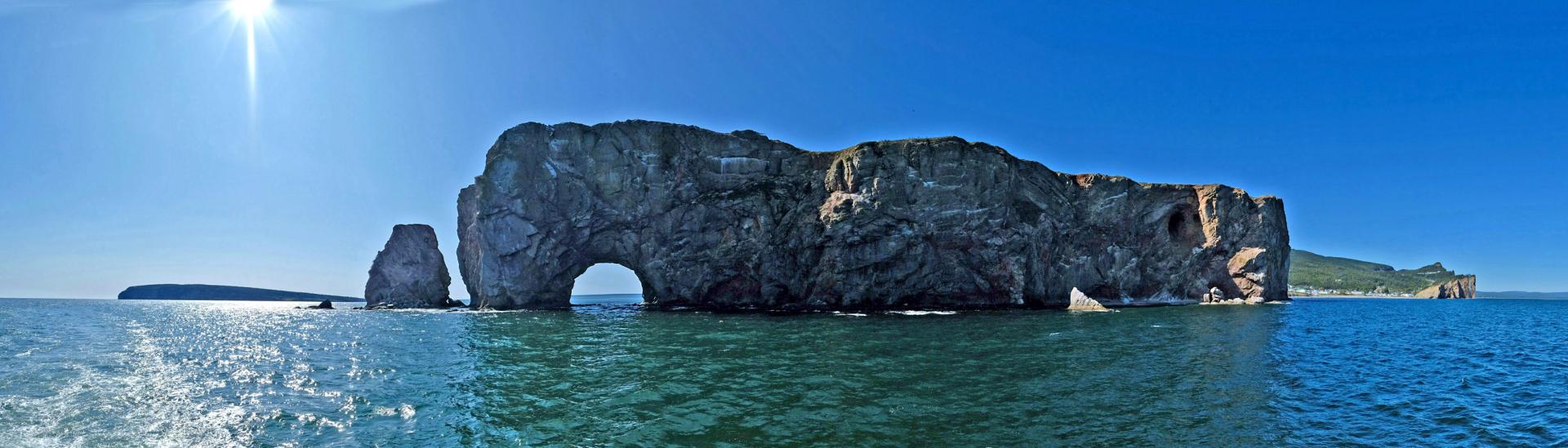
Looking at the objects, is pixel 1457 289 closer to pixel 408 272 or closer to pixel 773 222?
pixel 773 222

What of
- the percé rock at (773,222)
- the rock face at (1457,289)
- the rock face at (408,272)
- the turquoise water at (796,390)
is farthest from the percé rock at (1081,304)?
the rock face at (1457,289)

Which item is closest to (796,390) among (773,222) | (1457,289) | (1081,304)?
(773,222)

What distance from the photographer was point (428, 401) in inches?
645

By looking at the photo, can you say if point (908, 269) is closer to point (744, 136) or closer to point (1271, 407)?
point (744, 136)

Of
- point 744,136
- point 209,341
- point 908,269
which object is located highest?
point 744,136

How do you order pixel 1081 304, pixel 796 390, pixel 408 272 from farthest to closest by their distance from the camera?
1. pixel 408 272
2. pixel 1081 304
3. pixel 796 390

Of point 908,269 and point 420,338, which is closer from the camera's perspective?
point 420,338

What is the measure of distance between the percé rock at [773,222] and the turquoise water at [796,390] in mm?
31363

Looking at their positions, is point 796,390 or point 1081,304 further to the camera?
point 1081,304

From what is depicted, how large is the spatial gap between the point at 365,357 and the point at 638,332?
552 inches

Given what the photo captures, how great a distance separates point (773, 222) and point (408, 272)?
58.4 meters

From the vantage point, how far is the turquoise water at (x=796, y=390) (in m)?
12.8

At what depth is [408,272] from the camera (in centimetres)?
8762

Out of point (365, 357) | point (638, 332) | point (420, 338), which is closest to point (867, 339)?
point (638, 332)
